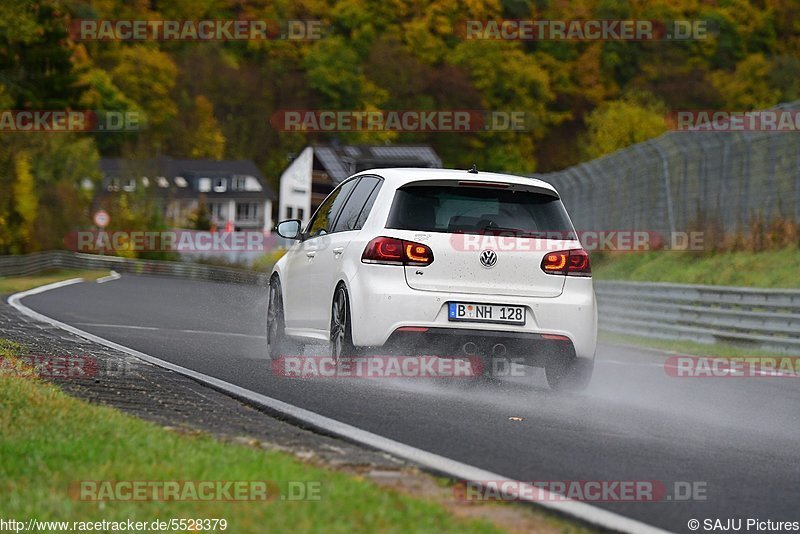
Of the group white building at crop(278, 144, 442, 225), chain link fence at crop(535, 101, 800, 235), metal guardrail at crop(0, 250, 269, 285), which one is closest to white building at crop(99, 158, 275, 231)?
white building at crop(278, 144, 442, 225)

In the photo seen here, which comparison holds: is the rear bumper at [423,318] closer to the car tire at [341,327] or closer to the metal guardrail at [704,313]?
the car tire at [341,327]

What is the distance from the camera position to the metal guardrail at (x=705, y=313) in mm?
18781

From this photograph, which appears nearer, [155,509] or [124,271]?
[155,509]

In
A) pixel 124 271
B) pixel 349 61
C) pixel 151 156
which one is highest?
pixel 349 61

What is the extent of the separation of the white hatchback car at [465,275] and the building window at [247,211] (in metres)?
131

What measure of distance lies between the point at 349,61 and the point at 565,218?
399 ft

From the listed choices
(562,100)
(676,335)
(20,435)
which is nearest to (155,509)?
(20,435)

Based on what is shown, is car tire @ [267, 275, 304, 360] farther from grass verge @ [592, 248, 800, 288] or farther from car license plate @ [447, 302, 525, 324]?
Answer: grass verge @ [592, 248, 800, 288]

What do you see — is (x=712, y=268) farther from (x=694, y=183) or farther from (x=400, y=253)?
(x=400, y=253)

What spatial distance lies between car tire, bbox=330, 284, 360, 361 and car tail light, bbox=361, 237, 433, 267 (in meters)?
0.46

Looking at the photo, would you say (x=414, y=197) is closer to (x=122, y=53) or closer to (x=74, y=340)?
(x=74, y=340)

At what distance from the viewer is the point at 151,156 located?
97.6m

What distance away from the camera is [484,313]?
10.3 metres

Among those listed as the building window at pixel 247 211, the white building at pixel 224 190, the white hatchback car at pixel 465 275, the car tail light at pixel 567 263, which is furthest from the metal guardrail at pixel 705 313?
the building window at pixel 247 211
